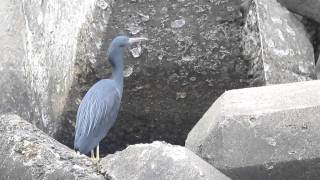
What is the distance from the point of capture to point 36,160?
2160 millimetres

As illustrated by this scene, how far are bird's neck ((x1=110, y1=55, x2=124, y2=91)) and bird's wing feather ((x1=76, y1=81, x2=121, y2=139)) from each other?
4 cm

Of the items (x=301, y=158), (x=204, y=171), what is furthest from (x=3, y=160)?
(x=301, y=158)

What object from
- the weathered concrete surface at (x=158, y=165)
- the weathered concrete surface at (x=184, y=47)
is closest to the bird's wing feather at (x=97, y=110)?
the weathered concrete surface at (x=184, y=47)

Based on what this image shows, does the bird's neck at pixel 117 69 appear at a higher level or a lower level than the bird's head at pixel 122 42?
lower

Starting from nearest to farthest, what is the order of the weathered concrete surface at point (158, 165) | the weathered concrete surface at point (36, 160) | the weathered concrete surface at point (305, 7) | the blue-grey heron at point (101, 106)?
the weathered concrete surface at point (158, 165), the weathered concrete surface at point (36, 160), the blue-grey heron at point (101, 106), the weathered concrete surface at point (305, 7)

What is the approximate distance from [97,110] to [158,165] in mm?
1458

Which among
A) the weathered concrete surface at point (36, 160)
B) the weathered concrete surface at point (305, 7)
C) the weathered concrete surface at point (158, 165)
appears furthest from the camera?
the weathered concrete surface at point (305, 7)

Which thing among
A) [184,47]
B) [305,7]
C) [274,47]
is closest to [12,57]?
[184,47]

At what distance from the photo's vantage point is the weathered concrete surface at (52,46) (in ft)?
10.5

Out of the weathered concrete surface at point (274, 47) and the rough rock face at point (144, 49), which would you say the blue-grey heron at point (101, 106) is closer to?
the rough rock face at point (144, 49)

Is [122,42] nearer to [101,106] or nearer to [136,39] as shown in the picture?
[136,39]

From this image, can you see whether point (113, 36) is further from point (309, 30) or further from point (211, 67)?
point (309, 30)

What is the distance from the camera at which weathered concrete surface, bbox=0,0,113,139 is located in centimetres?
321

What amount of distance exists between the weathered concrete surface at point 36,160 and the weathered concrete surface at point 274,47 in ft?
3.93
